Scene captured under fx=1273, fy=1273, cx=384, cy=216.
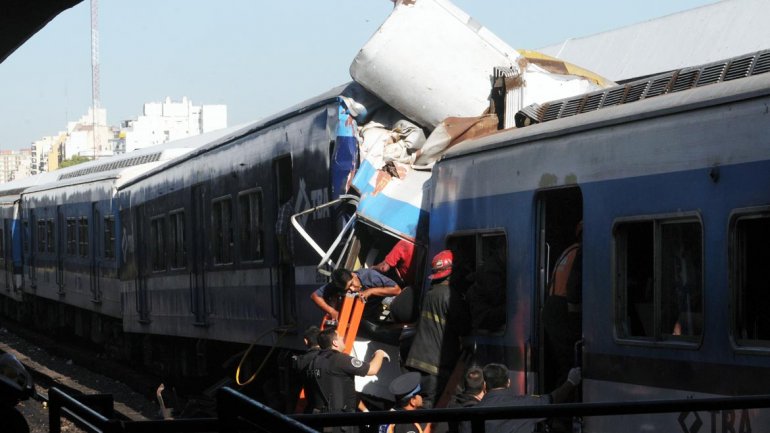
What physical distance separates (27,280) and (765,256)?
3027 cm

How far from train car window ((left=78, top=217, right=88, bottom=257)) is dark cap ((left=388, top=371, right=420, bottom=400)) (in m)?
18.6

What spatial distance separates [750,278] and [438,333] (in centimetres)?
335

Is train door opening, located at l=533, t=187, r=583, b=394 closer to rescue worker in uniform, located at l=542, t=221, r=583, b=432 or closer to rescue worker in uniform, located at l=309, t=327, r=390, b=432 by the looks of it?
rescue worker in uniform, located at l=542, t=221, r=583, b=432

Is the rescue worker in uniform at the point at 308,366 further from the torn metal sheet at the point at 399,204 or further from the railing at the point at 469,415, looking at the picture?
the railing at the point at 469,415

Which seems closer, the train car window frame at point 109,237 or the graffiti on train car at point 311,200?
the graffiti on train car at point 311,200

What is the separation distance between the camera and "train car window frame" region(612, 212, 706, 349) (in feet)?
19.9

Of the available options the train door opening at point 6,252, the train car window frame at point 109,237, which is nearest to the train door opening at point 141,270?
the train car window frame at point 109,237

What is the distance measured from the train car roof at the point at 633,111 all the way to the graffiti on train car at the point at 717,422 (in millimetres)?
1416

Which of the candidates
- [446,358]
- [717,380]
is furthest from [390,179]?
[717,380]

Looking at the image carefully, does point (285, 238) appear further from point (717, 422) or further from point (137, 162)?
point (137, 162)

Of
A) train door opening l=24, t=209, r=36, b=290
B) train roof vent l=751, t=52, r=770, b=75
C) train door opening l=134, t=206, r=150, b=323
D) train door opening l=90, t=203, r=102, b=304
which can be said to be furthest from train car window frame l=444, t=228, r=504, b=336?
train door opening l=24, t=209, r=36, b=290

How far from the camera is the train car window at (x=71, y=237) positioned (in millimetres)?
27734

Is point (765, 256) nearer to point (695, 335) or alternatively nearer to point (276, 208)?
point (695, 335)

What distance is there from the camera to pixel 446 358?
877cm
